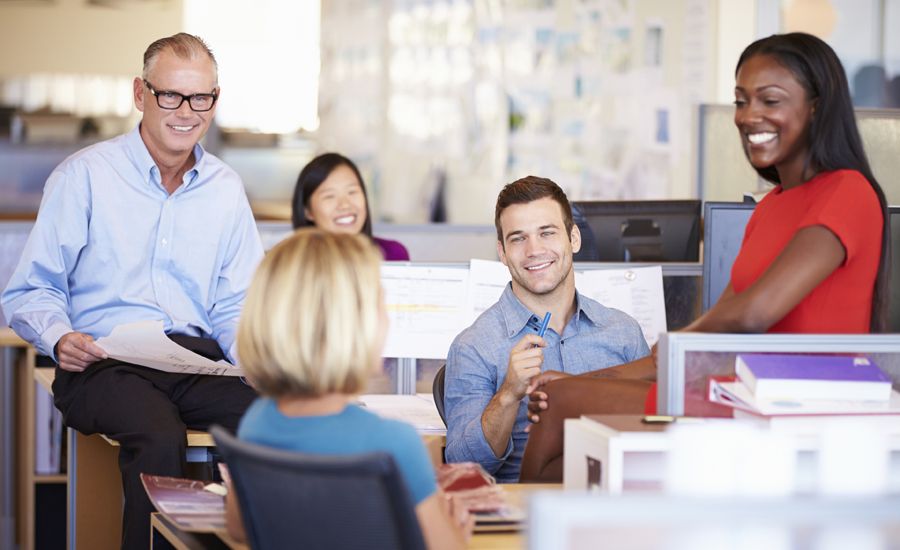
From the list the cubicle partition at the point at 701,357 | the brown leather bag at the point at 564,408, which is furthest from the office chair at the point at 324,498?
the brown leather bag at the point at 564,408

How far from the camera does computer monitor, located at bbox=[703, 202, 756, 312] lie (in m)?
2.92

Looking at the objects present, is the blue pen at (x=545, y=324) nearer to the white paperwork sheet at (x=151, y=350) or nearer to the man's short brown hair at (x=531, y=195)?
the man's short brown hair at (x=531, y=195)

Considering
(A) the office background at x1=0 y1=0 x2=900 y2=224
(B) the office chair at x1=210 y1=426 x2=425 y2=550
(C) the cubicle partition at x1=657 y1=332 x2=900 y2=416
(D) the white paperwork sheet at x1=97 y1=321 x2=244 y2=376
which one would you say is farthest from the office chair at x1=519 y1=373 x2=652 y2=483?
(A) the office background at x1=0 y1=0 x2=900 y2=224

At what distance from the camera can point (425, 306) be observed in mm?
3020

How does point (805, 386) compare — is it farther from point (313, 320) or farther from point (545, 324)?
point (545, 324)

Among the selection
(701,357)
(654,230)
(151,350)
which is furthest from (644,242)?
(701,357)

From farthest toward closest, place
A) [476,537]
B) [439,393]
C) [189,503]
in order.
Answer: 1. [439,393]
2. [189,503]
3. [476,537]

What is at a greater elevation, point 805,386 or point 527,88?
point 527,88

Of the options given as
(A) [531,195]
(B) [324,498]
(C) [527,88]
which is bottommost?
(B) [324,498]

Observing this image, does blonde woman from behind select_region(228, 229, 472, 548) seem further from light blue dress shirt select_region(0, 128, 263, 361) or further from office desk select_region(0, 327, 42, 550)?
office desk select_region(0, 327, 42, 550)

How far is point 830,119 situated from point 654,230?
145 centimetres

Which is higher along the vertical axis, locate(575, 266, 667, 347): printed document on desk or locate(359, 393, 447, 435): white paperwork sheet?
locate(575, 266, 667, 347): printed document on desk

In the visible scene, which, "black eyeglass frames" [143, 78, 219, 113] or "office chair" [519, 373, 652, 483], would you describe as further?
"black eyeglass frames" [143, 78, 219, 113]

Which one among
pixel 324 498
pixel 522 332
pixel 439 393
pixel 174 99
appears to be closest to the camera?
pixel 324 498
